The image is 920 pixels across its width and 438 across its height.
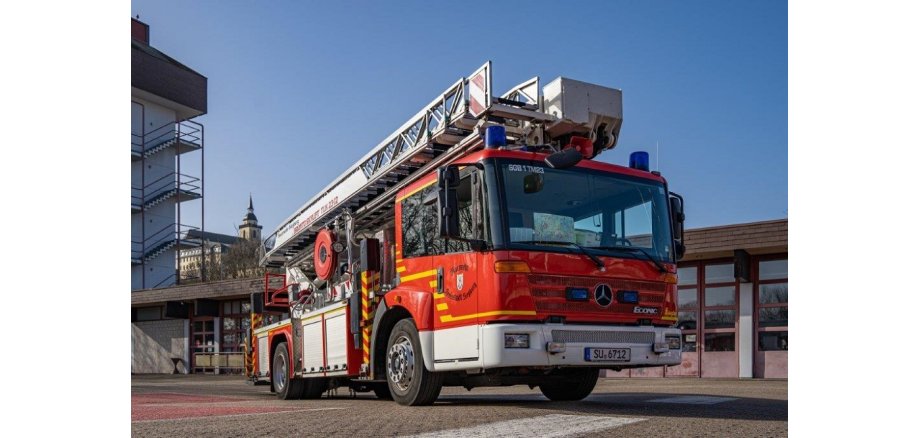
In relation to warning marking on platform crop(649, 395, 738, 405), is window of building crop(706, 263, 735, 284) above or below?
above

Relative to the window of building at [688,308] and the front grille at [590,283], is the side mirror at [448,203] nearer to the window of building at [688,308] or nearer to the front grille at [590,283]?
the front grille at [590,283]

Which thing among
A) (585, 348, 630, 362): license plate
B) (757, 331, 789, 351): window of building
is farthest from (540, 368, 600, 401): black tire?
(757, 331, 789, 351): window of building

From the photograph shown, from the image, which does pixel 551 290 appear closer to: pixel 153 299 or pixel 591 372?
pixel 591 372

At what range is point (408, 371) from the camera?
906 centimetres

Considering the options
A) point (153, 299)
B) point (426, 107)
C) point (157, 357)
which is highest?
point (426, 107)

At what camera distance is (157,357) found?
34531 millimetres

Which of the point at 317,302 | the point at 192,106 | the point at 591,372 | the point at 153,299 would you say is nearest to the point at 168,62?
the point at 192,106

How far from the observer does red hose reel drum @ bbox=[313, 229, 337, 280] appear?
40.0 ft

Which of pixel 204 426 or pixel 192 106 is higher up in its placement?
pixel 192 106

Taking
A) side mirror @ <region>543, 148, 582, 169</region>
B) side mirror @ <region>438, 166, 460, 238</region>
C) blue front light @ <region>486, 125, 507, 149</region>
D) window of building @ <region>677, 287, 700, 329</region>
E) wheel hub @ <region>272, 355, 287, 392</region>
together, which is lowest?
wheel hub @ <region>272, 355, 287, 392</region>

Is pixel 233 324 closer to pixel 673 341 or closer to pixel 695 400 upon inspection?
pixel 695 400

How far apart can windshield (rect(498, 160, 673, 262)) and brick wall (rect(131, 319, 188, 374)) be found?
27.3 metres

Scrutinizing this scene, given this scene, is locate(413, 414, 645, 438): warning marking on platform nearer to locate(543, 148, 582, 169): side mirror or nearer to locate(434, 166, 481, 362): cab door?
locate(434, 166, 481, 362): cab door
